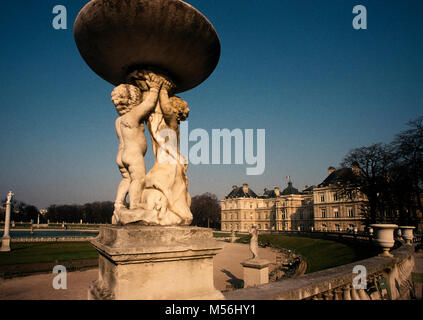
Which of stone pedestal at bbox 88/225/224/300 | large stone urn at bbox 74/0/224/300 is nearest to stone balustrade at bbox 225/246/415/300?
stone pedestal at bbox 88/225/224/300

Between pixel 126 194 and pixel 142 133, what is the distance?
0.78 meters

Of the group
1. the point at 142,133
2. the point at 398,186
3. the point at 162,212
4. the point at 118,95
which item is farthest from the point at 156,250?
the point at 398,186

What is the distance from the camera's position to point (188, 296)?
8.37 ft

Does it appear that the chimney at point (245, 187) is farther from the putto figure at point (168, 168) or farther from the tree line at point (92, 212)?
the putto figure at point (168, 168)

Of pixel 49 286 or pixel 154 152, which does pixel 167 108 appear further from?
pixel 49 286

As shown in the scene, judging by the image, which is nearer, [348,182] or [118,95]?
Result: [118,95]

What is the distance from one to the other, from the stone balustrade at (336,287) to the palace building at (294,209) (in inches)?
1628

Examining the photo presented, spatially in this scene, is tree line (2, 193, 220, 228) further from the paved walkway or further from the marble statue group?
the marble statue group

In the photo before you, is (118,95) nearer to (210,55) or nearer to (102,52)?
(102,52)

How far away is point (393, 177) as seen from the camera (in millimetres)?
23500

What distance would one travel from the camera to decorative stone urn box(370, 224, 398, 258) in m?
5.74

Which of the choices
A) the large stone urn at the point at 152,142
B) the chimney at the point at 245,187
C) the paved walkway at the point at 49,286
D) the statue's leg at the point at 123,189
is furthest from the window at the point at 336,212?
the statue's leg at the point at 123,189

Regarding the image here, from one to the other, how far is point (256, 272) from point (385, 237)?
695cm

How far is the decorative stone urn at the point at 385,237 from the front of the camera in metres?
5.74
